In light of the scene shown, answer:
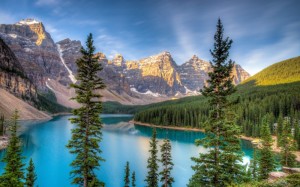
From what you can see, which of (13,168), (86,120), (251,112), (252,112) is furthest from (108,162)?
(251,112)

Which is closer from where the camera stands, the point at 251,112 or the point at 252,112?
the point at 252,112

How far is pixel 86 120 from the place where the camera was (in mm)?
19500

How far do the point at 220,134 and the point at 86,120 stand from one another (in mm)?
11677

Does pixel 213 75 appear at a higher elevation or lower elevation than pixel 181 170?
higher

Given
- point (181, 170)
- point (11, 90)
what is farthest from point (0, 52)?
point (181, 170)

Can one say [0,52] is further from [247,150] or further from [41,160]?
[247,150]

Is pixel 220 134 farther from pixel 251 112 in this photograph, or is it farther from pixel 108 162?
pixel 251 112

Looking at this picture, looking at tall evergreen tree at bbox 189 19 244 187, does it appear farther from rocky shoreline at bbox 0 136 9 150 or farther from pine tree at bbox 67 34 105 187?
rocky shoreline at bbox 0 136 9 150

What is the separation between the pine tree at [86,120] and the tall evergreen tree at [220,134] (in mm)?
8940

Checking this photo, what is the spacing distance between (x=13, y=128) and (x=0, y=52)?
21587cm

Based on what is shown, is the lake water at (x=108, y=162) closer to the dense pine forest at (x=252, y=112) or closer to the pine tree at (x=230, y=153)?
the pine tree at (x=230, y=153)

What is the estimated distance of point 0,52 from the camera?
646ft

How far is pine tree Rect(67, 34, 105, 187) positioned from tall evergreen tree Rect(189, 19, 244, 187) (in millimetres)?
8940

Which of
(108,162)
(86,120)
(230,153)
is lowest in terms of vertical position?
(108,162)
